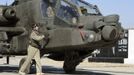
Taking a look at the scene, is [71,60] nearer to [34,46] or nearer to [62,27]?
[62,27]

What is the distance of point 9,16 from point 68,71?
2953 millimetres

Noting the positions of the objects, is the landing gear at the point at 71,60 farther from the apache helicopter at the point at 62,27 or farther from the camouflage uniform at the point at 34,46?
the camouflage uniform at the point at 34,46

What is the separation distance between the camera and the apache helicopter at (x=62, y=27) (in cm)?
1213

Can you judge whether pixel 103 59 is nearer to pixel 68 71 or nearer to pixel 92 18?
pixel 68 71

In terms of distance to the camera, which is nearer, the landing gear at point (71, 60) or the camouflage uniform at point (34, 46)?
the camouflage uniform at point (34, 46)

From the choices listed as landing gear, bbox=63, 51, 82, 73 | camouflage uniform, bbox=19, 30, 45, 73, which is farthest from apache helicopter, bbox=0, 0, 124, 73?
camouflage uniform, bbox=19, 30, 45, 73

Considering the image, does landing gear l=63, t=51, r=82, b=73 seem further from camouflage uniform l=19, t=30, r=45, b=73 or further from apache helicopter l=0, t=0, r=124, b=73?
camouflage uniform l=19, t=30, r=45, b=73

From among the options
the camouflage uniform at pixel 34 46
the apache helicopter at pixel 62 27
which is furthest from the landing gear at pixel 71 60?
the camouflage uniform at pixel 34 46

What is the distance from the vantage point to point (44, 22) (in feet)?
44.3

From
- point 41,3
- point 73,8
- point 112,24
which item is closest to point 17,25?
point 41,3

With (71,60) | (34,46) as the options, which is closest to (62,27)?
(34,46)

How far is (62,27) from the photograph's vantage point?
1310cm

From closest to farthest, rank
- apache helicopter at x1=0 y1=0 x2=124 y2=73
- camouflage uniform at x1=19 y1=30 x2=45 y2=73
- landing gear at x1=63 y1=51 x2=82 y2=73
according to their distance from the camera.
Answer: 1. apache helicopter at x1=0 y1=0 x2=124 y2=73
2. camouflage uniform at x1=19 y1=30 x2=45 y2=73
3. landing gear at x1=63 y1=51 x2=82 y2=73

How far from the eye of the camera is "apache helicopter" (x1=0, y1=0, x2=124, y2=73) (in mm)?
12133
